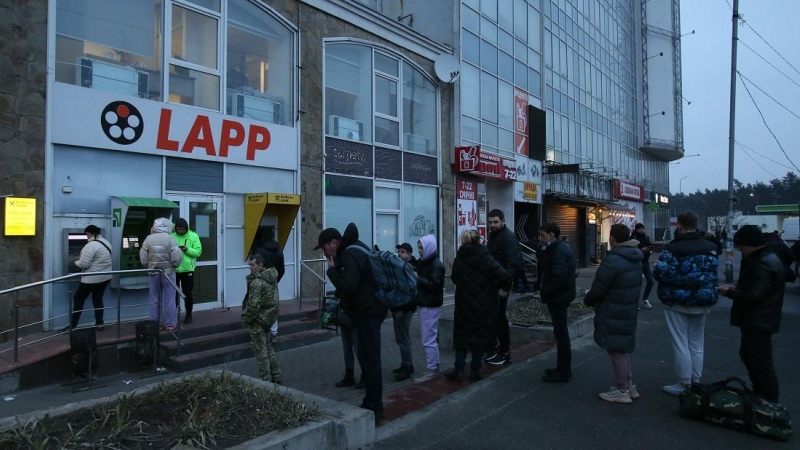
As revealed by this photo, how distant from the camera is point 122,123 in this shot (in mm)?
8086

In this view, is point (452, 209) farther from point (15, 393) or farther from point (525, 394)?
point (15, 393)

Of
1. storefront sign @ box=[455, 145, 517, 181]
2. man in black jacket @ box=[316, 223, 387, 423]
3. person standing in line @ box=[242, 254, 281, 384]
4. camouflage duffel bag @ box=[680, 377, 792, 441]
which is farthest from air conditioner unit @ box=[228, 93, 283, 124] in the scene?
camouflage duffel bag @ box=[680, 377, 792, 441]

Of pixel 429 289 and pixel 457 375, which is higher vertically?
pixel 429 289

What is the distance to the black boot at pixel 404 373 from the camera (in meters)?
6.31

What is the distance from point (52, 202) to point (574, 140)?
22.2 m

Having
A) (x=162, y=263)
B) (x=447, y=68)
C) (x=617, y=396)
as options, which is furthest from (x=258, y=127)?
(x=617, y=396)

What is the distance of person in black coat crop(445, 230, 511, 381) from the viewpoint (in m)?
5.67

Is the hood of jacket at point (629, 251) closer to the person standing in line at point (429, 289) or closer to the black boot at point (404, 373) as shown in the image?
the person standing in line at point (429, 289)

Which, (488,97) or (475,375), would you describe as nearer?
(475,375)

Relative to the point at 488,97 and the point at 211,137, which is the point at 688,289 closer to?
the point at 211,137

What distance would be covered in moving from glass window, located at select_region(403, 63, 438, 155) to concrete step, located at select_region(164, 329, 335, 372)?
7.04 metres

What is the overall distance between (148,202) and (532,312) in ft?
22.2

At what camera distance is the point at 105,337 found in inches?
272

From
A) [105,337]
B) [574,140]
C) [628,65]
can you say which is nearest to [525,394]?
[105,337]
